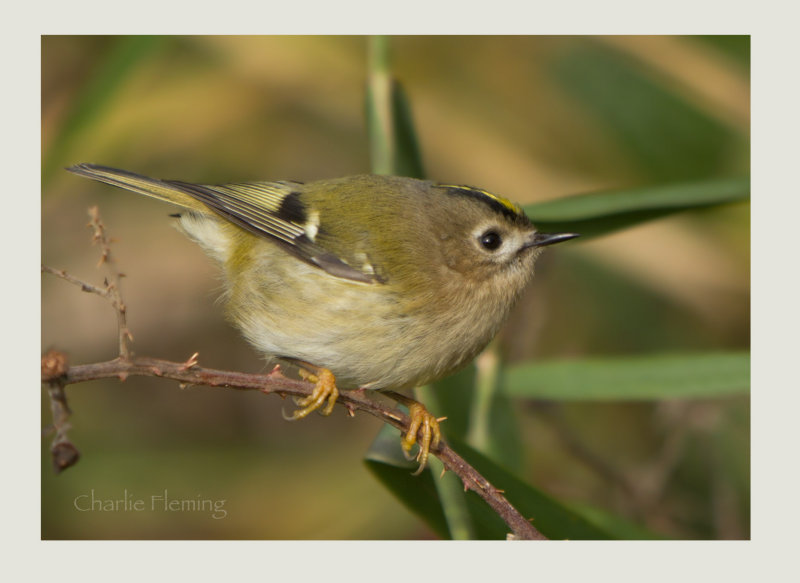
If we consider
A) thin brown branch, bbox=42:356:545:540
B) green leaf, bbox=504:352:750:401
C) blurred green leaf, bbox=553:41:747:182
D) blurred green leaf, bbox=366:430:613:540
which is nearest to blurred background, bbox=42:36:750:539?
blurred green leaf, bbox=553:41:747:182

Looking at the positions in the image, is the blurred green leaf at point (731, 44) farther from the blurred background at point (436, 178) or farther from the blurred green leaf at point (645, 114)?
the blurred green leaf at point (645, 114)

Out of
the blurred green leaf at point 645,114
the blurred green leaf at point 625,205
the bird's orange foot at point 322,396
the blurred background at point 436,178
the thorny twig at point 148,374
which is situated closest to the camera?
the thorny twig at point 148,374

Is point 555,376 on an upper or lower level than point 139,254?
lower

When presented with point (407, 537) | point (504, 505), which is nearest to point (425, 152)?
point (407, 537)

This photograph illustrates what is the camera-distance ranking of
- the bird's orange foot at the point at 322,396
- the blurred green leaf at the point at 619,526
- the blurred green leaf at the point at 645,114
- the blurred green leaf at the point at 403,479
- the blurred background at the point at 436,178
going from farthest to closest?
the blurred green leaf at the point at 645,114
the blurred background at the point at 436,178
the blurred green leaf at the point at 619,526
the bird's orange foot at the point at 322,396
the blurred green leaf at the point at 403,479

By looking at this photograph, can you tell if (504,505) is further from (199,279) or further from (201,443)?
(199,279)

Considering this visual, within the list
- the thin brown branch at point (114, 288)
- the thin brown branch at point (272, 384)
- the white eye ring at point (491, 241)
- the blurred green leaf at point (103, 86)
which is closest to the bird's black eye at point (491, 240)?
the white eye ring at point (491, 241)

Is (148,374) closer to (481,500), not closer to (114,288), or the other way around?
(114,288)

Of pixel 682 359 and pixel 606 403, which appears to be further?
pixel 606 403
